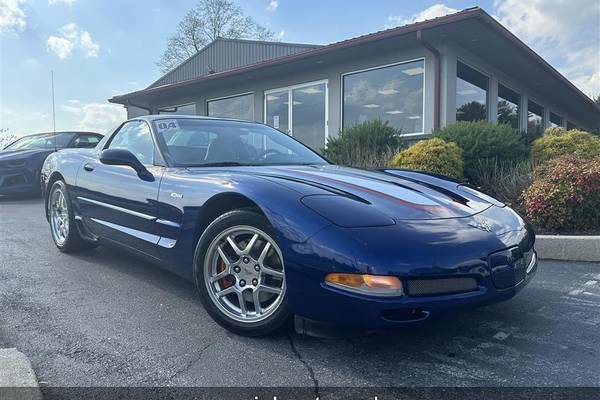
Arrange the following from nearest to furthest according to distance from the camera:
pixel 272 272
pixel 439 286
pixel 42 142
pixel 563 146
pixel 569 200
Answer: pixel 439 286, pixel 272 272, pixel 569 200, pixel 563 146, pixel 42 142

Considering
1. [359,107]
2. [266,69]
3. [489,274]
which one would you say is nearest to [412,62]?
[359,107]

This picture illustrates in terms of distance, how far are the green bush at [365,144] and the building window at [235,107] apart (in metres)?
5.79

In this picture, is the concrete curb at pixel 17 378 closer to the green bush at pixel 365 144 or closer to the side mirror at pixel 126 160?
the side mirror at pixel 126 160

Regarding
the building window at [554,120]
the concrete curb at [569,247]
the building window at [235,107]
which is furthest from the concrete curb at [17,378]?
the building window at [554,120]

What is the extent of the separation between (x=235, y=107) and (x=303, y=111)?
2852 millimetres

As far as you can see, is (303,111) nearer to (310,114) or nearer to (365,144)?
(310,114)

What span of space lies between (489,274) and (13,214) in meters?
7.91

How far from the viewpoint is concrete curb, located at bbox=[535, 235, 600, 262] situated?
4484mm

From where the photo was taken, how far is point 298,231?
7.57 ft

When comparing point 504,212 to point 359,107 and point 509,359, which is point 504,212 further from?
point 359,107

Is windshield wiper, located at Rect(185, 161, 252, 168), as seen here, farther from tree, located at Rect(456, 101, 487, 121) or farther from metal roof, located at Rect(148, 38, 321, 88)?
metal roof, located at Rect(148, 38, 321, 88)

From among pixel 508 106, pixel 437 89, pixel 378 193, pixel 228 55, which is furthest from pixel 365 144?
pixel 228 55

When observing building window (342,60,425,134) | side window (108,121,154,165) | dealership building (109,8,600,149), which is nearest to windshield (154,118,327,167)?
side window (108,121,154,165)

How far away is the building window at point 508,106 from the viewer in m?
12.9
